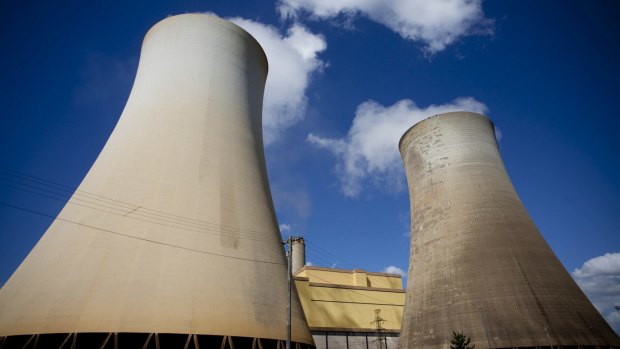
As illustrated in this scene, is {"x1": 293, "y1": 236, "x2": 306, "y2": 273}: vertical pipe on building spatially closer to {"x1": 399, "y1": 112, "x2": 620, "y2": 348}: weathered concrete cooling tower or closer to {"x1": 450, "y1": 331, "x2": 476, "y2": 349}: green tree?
{"x1": 399, "y1": 112, "x2": 620, "y2": 348}: weathered concrete cooling tower

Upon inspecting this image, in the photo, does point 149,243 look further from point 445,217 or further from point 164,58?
point 445,217

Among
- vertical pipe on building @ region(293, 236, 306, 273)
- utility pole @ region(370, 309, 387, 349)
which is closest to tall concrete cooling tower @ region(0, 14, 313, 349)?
utility pole @ region(370, 309, 387, 349)

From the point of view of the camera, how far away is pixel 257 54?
14336 millimetres

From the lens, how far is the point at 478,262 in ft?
44.9

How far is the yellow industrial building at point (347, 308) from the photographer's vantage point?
17953mm

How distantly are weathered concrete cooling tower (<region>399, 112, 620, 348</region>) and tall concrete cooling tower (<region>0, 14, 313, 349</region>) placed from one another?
20.1ft

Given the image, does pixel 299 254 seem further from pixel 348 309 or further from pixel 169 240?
pixel 169 240

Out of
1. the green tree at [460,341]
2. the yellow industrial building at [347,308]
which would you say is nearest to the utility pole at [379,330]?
the yellow industrial building at [347,308]

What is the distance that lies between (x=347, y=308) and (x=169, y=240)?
1283 centimetres

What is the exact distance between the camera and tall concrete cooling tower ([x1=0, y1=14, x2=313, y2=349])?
7.75 metres

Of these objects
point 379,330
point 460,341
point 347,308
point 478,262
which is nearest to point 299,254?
point 347,308

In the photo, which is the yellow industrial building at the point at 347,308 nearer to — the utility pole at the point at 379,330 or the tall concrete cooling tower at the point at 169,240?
the utility pole at the point at 379,330

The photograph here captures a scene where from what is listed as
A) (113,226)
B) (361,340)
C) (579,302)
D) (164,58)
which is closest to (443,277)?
(579,302)

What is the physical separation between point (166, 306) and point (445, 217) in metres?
10.6
